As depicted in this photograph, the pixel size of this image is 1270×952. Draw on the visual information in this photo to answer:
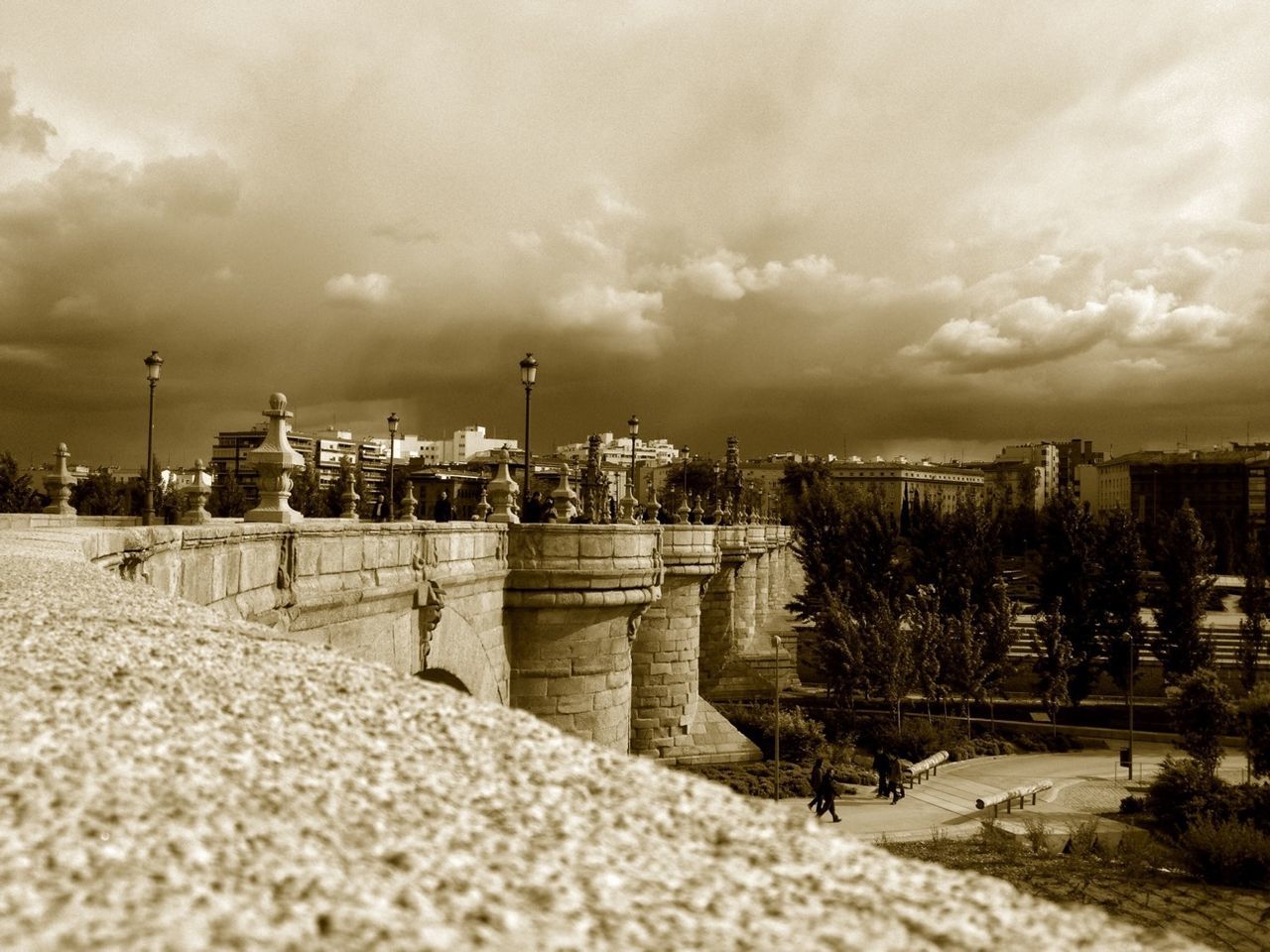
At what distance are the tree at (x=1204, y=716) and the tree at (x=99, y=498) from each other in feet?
118

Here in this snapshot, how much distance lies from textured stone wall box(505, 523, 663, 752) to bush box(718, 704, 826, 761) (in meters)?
12.1

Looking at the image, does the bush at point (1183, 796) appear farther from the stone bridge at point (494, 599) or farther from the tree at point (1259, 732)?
the stone bridge at point (494, 599)

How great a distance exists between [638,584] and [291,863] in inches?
584

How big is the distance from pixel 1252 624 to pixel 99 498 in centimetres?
4556

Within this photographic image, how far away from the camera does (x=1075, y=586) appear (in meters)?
41.0

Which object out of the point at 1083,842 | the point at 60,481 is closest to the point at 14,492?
the point at 60,481

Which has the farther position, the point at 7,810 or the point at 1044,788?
the point at 1044,788

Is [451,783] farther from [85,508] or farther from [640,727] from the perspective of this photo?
[85,508]

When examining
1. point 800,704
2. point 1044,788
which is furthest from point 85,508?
point 1044,788

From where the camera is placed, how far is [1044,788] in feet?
89.7

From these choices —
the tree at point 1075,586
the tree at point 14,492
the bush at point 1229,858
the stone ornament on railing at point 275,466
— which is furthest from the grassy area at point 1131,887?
the tree at point 14,492

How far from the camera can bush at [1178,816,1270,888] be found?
56.1ft

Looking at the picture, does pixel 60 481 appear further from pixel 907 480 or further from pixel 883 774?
pixel 907 480

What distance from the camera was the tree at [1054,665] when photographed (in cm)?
3462
